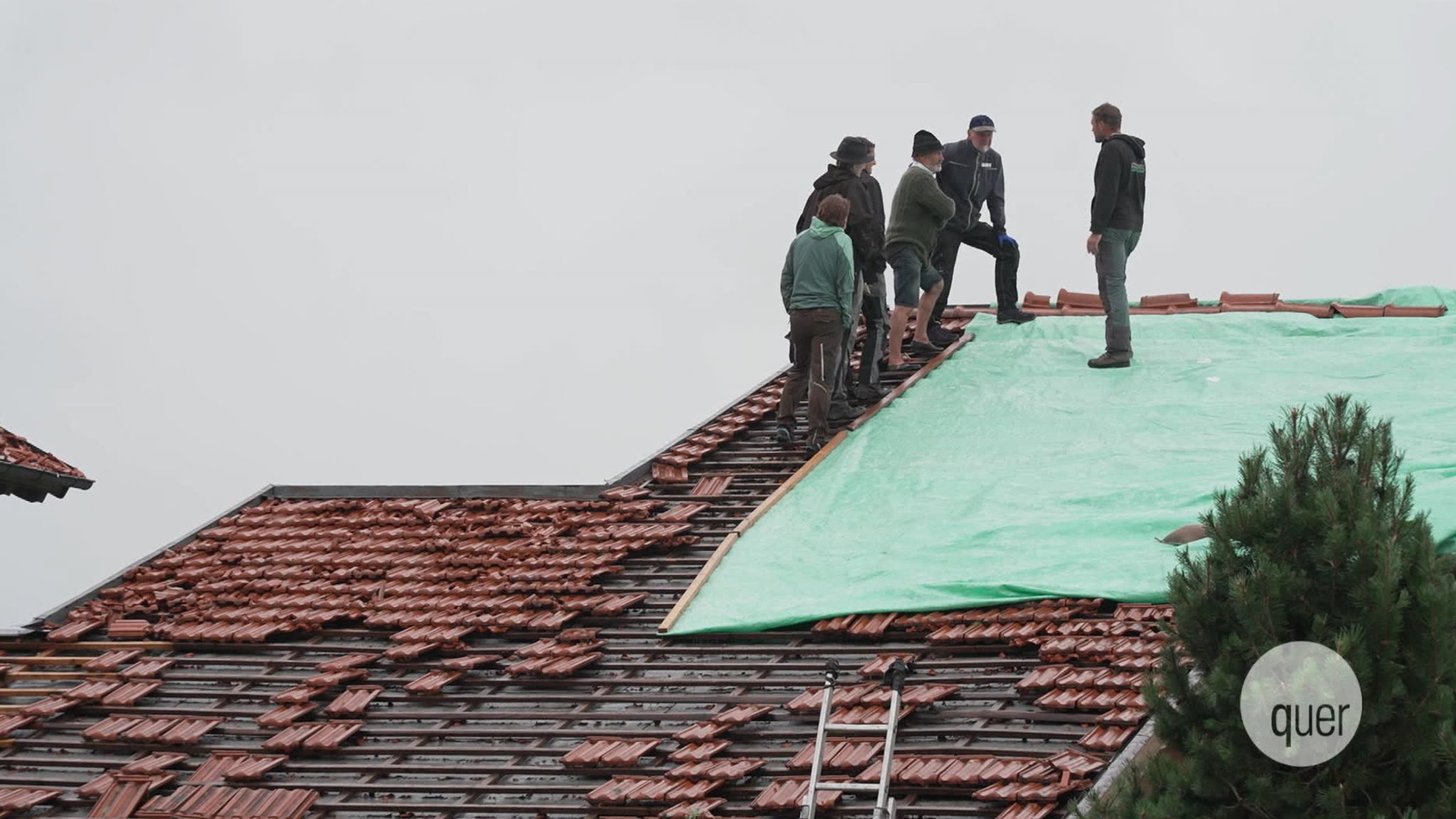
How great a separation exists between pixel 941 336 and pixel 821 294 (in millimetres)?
2660

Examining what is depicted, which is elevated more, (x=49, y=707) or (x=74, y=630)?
(x=74, y=630)

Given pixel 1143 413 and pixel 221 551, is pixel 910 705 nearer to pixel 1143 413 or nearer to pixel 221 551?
pixel 1143 413

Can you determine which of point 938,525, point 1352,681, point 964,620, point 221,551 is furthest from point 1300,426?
point 221,551

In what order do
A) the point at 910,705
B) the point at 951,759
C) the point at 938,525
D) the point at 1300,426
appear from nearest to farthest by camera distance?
the point at 1300,426 < the point at 951,759 < the point at 910,705 < the point at 938,525

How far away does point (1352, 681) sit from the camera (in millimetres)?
6773

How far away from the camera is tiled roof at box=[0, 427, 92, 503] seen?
1240 centimetres

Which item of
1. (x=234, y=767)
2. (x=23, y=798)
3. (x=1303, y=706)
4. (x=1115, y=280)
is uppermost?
(x=1115, y=280)

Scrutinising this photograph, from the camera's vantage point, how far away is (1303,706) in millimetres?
6770

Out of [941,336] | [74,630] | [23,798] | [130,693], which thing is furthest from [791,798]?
[941,336]

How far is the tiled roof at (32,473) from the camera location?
12398 millimetres

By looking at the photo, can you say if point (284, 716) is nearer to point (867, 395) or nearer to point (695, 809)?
point (695, 809)

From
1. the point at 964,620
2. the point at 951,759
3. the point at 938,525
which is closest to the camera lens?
the point at 951,759

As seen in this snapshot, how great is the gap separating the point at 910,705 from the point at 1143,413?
4371mm

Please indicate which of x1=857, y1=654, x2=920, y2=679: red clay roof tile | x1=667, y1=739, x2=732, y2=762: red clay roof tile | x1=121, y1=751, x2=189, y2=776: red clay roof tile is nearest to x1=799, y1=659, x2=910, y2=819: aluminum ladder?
x1=857, y1=654, x2=920, y2=679: red clay roof tile
